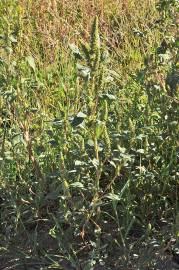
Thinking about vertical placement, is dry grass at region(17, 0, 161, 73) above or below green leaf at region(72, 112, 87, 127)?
below

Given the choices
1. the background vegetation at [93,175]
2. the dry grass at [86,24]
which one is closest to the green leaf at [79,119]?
the background vegetation at [93,175]

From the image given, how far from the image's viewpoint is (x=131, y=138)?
2367 millimetres

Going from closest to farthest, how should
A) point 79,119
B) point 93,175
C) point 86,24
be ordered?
1. point 79,119
2. point 93,175
3. point 86,24

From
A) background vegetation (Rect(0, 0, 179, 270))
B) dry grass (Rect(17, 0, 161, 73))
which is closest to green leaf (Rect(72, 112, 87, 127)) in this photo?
background vegetation (Rect(0, 0, 179, 270))

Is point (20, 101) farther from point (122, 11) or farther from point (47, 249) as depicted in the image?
point (122, 11)

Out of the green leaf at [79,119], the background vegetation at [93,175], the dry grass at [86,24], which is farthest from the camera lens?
the dry grass at [86,24]

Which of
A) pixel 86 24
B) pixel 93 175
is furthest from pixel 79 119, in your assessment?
pixel 86 24

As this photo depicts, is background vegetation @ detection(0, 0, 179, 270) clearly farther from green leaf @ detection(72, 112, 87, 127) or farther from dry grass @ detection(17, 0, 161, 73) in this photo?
dry grass @ detection(17, 0, 161, 73)

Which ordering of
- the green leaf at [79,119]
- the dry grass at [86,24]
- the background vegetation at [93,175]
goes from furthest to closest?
the dry grass at [86,24] < the background vegetation at [93,175] < the green leaf at [79,119]

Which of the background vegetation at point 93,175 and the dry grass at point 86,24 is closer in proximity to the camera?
the background vegetation at point 93,175

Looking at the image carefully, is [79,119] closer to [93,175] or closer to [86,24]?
[93,175]

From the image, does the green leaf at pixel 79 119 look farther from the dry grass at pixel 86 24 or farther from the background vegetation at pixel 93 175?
the dry grass at pixel 86 24

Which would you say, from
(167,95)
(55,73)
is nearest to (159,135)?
(167,95)

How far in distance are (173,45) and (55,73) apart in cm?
151
